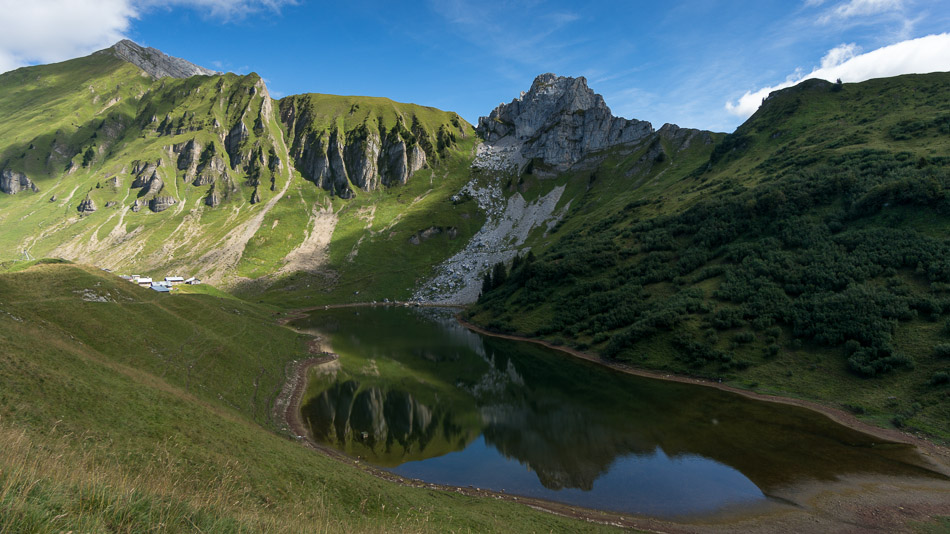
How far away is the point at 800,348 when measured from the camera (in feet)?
194

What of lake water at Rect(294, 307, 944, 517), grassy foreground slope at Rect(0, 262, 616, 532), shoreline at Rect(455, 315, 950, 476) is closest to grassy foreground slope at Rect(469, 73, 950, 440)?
shoreline at Rect(455, 315, 950, 476)

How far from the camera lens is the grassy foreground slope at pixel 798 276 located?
5253 centimetres

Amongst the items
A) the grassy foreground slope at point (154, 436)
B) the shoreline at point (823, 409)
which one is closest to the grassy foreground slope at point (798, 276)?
the shoreline at point (823, 409)

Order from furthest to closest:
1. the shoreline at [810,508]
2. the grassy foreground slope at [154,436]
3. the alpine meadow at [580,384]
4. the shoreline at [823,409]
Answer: the shoreline at [823,409], the shoreline at [810,508], the alpine meadow at [580,384], the grassy foreground slope at [154,436]

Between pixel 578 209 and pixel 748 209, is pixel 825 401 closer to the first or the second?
pixel 748 209

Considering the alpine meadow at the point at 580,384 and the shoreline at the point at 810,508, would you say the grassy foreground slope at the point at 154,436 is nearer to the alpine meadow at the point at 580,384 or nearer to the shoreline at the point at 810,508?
the alpine meadow at the point at 580,384

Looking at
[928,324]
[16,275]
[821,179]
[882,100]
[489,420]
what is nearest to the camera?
[16,275]

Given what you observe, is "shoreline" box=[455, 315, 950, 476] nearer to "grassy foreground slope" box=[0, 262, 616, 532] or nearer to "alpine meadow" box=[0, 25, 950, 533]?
"alpine meadow" box=[0, 25, 950, 533]

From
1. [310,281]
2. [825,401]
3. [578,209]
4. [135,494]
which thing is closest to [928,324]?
[825,401]

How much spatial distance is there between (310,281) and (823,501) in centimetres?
16187

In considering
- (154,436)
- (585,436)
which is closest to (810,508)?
(585,436)

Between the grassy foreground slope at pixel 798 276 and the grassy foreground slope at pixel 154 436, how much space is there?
4866cm

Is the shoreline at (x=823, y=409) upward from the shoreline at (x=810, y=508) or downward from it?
upward

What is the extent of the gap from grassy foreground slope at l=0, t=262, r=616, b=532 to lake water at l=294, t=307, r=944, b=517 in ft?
22.2
